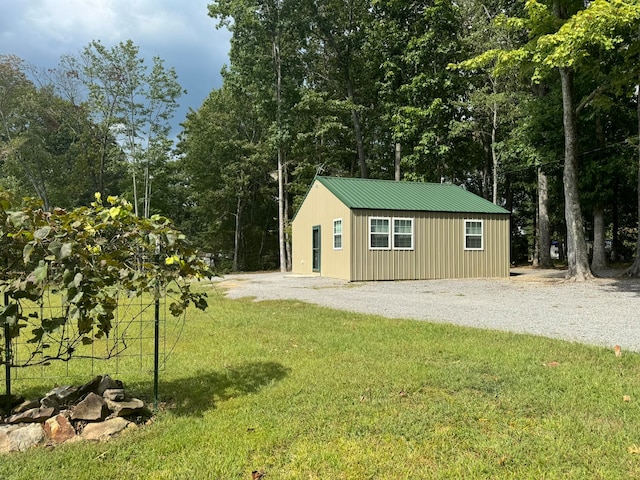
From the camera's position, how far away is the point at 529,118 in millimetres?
18766

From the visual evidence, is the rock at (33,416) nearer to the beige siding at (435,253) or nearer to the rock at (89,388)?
the rock at (89,388)

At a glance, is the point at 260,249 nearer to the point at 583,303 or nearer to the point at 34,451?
the point at 583,303

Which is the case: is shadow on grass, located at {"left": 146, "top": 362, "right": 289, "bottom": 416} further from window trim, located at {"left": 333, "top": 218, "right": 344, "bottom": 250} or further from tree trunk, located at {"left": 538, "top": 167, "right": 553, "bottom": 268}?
tree trunk, located at {"left": 538, "top": 167, "right": 553, "bottom": 268}

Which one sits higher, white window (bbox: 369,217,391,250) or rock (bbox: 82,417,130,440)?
white window (bbox: 369,217,391,250)

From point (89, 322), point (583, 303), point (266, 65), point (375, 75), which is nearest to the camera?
point (89, 322)

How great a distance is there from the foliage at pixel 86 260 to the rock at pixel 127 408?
53 cm

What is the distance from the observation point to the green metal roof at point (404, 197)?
1552cm

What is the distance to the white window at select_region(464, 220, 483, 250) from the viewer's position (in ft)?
53.7

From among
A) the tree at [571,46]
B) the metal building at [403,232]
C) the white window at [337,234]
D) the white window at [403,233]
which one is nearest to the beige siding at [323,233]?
the metal building at [403,232]

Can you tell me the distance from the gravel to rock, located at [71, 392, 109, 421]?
5.06 m

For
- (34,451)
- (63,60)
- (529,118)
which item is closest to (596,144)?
(529,118)

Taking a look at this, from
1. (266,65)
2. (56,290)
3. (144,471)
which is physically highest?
(266,65)

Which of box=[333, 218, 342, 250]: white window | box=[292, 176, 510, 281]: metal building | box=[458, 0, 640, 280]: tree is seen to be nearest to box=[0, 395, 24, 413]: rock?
box=[292, 176, 510, 281]: metal building

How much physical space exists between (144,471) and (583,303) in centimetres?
911
